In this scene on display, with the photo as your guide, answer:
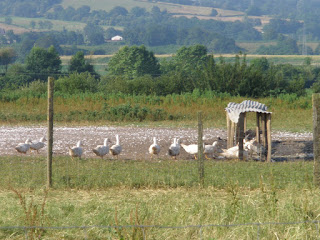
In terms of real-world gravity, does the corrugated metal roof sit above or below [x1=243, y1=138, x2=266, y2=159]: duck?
above

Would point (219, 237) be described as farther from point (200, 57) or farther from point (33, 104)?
point (200, 57)

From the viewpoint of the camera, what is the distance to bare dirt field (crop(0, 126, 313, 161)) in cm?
1573

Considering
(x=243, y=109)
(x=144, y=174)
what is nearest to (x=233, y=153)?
(x=243, y=109)

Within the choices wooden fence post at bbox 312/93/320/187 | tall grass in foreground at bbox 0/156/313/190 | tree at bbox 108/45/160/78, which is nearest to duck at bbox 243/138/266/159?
tall grass in foreground at bbox 0/156/313/190

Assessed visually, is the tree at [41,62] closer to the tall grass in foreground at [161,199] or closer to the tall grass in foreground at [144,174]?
the tall grass in foreground at [144,174]

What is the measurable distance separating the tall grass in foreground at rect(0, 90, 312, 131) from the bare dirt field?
2.29 meters

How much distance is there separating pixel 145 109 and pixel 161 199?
1622 centimetres

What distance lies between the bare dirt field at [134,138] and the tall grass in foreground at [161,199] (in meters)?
2.14

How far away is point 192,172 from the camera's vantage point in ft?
38.8

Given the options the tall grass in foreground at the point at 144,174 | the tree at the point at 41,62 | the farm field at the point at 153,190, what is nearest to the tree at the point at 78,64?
the tree at the point at 41,62

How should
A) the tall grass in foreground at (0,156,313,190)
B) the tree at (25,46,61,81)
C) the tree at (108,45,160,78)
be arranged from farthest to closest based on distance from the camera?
the tree at (108,45,160,78) → the tree at (25,46,61,81) → the tall grass in foreground at (0,156,313,190)

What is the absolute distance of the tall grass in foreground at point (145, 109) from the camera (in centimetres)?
2419

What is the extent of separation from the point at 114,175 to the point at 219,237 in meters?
4.86

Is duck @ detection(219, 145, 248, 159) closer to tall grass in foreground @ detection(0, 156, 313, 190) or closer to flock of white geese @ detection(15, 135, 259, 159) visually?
flock of white geese @ detection(15, 135, 259, 159)
